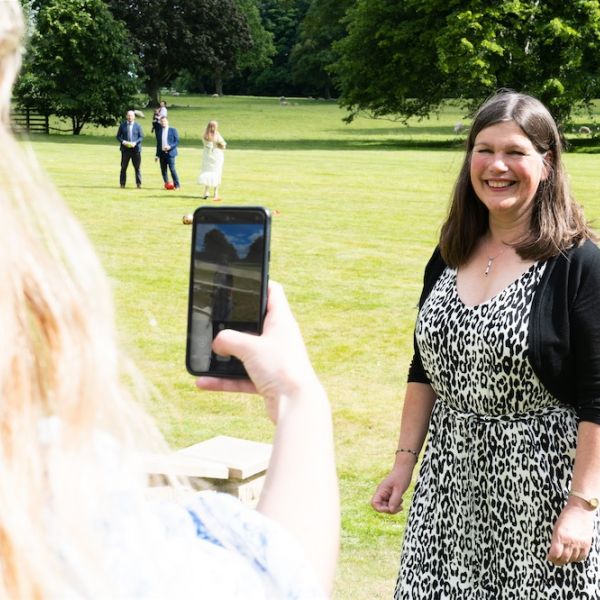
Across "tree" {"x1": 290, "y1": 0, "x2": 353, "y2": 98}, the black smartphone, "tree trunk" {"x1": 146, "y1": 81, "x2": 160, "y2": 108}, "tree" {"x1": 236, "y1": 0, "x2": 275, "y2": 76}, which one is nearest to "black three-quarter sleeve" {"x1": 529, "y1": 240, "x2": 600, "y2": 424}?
the black smartphone

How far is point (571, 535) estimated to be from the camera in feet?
9.81

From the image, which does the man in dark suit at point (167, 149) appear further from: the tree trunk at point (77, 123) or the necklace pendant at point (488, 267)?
the tree trunk at point (77, 123)

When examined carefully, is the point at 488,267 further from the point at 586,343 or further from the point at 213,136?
the point at 213,136

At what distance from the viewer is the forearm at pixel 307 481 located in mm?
1225

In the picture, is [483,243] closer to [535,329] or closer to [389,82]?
[535,329]

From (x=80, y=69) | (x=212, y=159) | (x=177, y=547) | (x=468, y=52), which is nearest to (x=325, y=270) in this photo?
(x=212, y=159)

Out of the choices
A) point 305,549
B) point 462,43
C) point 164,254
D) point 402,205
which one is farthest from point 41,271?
point 462,43

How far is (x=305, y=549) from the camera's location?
1193mm

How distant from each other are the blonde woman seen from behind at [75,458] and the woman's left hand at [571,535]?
2.03 metres

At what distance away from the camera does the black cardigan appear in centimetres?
300

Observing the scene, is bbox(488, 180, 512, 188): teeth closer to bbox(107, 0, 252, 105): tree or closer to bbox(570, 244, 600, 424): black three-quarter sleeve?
bbox(570, 244, 600, 424): black three-quarter sleeve

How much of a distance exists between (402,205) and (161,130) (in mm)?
6274

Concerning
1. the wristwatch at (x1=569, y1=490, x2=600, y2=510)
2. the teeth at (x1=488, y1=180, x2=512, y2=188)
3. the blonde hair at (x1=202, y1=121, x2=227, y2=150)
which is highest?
the teeth at (x1=488, y1=180, x2=512, y2=188)

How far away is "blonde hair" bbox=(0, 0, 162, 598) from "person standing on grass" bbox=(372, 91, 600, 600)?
7.40ft
